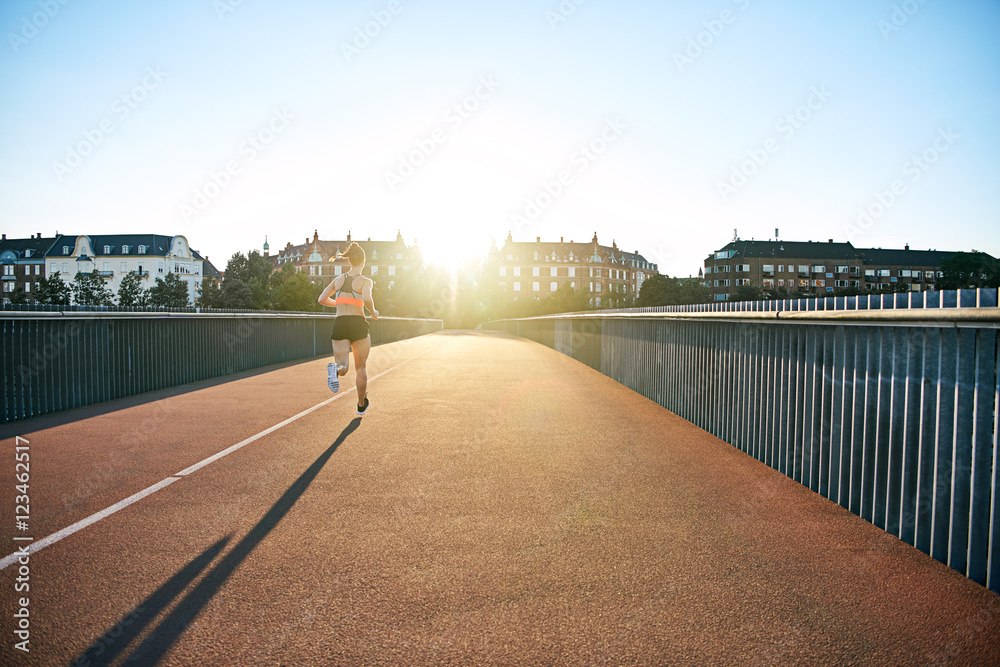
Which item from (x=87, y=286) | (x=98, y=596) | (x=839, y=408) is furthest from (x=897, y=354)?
(x=87, y=286)

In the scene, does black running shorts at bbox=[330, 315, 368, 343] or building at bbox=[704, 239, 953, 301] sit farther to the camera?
building at bbox=[704, 239, 953, 301]

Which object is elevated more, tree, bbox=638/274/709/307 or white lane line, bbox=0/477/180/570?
tree, bbox=638/274/709/307

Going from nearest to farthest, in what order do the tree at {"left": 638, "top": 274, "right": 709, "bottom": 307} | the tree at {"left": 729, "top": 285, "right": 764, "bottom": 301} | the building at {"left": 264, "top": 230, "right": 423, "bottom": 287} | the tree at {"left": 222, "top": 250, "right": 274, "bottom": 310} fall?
the tree at {"left": 222, "top": 250, "right": 274, "bottom": 310}, the tree at {"left": 638, "top": 274, "right": 709, "bottom": 307}, the tree at {"left": 729, "top": 285, "right": 764, "bottom": 301}, the building at {"left": 264, "top": 230, "right": 423, "bottom": 287}

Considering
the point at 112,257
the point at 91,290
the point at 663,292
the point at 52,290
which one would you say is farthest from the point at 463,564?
the point at 112,257

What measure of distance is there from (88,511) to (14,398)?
4.76 m

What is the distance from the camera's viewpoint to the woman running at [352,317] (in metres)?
8.25

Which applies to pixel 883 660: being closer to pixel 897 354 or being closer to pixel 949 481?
pixel 949 481

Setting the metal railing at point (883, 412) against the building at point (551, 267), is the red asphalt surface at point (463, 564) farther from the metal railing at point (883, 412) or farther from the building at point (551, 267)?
the building at point (551, 267)

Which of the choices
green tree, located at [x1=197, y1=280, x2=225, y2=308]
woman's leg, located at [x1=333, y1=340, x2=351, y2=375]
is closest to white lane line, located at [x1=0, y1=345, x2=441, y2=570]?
woman's leg, located at [x1=333, y1=340, x2=351, y2=375]

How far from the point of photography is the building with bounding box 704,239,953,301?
132 metres

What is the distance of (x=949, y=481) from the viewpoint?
11.3ft

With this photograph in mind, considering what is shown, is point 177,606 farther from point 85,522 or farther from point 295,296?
point 295,296

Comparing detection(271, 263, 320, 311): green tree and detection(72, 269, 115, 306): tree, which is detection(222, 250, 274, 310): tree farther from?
detection(72, 269, 115, 306): tree

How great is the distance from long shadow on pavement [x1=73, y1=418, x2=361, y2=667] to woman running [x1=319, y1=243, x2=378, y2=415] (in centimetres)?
422
